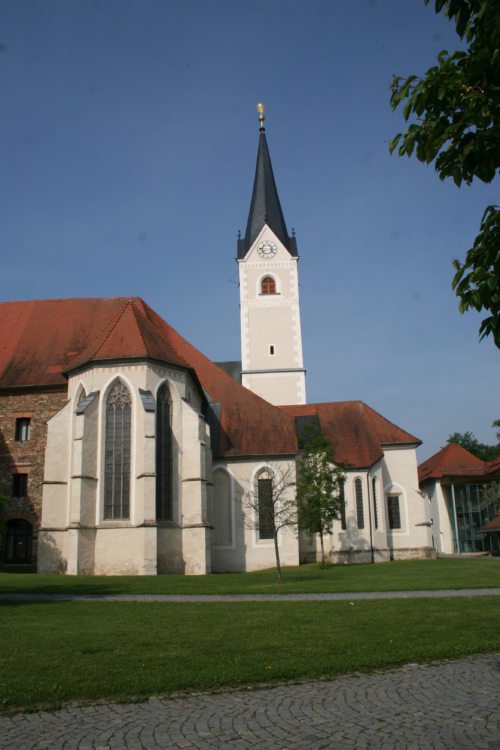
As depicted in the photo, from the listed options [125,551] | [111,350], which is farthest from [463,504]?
[111,350]

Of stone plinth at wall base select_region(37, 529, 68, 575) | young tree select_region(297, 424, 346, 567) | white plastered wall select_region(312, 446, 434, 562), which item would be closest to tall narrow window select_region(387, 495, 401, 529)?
white plastered wall select_region(312, 446, 434, 562)

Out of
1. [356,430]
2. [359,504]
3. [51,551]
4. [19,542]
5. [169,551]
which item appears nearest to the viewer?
[51,551]

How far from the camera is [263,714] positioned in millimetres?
5949

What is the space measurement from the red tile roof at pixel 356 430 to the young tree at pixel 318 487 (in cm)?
406

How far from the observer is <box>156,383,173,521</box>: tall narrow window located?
27188 mm

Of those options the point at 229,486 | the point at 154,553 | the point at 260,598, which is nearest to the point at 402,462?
the point at 229,486

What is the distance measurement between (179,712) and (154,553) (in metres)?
19.9

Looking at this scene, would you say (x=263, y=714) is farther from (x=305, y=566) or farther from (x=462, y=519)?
(x=462, y=519)

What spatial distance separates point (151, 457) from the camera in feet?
86.5

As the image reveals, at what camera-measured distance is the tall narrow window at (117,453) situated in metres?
26.3

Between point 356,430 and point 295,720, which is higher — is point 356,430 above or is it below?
above

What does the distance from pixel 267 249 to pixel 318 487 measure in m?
25.2

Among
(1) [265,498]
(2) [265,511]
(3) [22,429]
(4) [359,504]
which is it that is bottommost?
(2) [265,511]

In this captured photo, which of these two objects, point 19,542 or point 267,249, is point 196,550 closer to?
point 19,542
